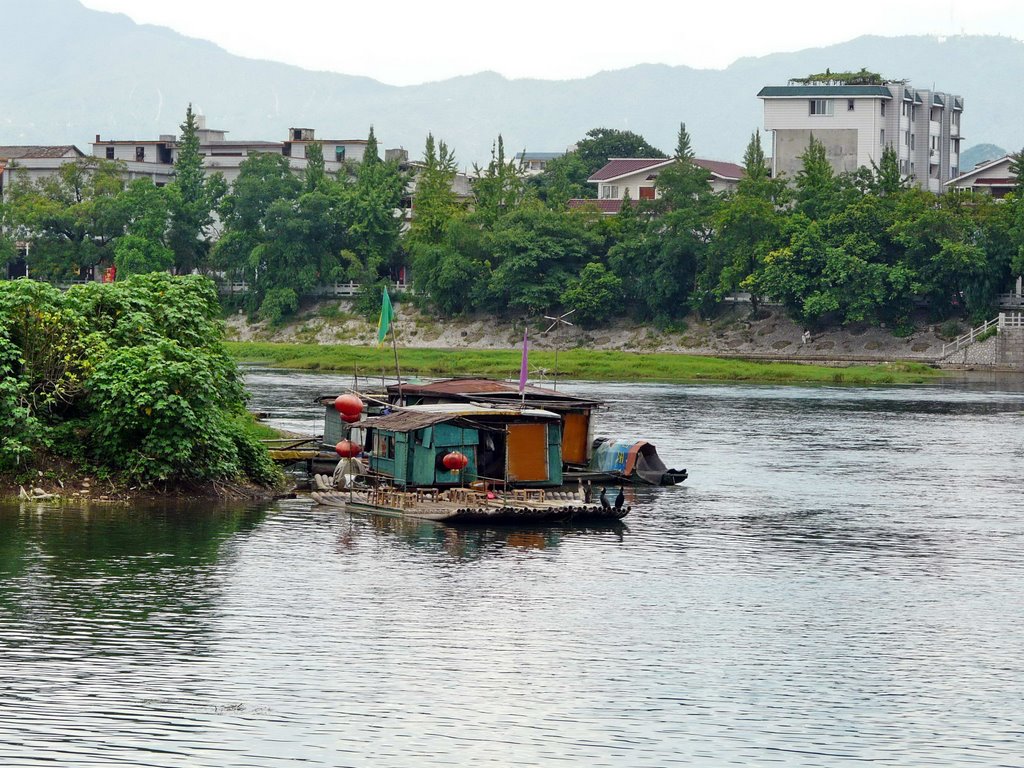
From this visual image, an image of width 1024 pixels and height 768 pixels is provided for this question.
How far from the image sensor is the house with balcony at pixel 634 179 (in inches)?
4875

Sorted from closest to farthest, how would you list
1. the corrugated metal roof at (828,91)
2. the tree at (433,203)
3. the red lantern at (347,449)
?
the red lantern at (347,449) < the tree at (433,203) < the corrugated metal roof at (828,91)

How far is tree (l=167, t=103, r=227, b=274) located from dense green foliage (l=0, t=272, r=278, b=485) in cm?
7836

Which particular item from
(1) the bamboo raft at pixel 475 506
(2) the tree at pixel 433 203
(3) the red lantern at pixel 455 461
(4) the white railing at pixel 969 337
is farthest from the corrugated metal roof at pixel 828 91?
(3) the red lantern at pixel 455 461

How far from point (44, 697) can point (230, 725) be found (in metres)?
2.90

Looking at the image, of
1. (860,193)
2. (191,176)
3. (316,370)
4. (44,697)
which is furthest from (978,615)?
Result: (191,176)

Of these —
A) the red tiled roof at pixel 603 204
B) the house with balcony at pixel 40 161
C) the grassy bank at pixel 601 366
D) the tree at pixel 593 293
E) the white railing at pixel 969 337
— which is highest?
the house with balcony at pixel 40 161

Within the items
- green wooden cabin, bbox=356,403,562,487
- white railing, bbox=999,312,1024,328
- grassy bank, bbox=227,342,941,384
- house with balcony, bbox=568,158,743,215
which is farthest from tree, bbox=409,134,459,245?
green wooden cabin, bbox=356,403,562,487

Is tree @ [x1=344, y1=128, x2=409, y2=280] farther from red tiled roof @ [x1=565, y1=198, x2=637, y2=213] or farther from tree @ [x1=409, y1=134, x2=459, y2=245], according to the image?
red tiled roof @ [x1=565, y1=198, x2=637, y2=213]

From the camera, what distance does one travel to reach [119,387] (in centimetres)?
3641

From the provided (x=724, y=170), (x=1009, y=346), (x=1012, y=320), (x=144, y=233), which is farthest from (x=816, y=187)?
(x=144, y=233)

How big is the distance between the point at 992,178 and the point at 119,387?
309 feet

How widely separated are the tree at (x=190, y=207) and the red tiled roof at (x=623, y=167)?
106 feet

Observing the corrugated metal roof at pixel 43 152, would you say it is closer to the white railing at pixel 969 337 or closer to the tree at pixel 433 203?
the tree at pixel 433 203

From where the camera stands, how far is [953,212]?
96.1 meters
